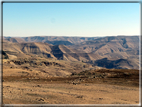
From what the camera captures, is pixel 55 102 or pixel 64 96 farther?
pixel 64 96

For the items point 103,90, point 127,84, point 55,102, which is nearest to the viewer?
point 55,102

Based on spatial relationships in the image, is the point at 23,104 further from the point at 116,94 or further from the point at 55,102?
the point at 116,94

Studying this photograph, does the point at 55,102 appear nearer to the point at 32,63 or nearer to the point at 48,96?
the point at 48,96

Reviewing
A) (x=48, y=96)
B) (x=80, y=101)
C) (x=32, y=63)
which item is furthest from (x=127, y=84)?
(x=32, y=63)

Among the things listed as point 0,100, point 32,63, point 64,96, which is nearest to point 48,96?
point 64,96

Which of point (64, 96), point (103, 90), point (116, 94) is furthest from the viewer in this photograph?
point (103, 90)

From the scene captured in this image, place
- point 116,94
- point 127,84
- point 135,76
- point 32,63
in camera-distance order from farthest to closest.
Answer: point 32,63 → point 135,76 → point 127,84 → point 116,94

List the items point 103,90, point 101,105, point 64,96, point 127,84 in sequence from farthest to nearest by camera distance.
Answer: point 127,84 < point 103,90 < point 64,96 < point 101,105

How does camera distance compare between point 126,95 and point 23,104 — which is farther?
point 126,95

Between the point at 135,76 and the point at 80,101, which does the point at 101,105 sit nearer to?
the point at 80,101
